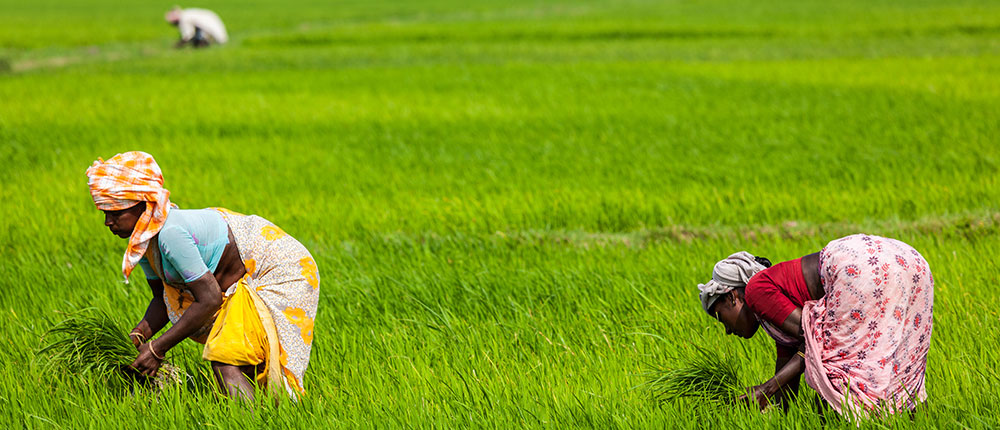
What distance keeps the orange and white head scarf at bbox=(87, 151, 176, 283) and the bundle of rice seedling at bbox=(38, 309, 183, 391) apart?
1.15ft

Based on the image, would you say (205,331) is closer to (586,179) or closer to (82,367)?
(82,367)

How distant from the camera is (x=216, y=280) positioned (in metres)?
2.44

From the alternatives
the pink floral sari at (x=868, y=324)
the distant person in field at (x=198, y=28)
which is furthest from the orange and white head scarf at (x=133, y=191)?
the distant person in field at (x=198, y=28)

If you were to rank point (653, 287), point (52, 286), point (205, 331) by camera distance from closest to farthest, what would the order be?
point (205, 331) → point (653, 287) → point (52, 286)

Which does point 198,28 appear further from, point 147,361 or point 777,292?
point 777,292

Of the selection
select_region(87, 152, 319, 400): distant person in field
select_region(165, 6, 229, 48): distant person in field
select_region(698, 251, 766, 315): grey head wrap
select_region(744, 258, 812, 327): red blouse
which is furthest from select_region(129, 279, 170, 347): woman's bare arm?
select_region(165, 6, 229, 48): distant person in field

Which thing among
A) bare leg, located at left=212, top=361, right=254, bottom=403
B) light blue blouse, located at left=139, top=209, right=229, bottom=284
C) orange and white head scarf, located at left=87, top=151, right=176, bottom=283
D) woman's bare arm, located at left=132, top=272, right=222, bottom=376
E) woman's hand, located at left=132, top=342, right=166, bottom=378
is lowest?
bare leg, located at left=212, top=361, right=254, bottom=403

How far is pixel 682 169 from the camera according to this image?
5.91 metres

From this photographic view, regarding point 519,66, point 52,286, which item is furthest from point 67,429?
point 519,66

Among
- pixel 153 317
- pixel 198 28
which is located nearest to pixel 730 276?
pixel 153 317

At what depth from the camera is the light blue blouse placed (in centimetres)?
232

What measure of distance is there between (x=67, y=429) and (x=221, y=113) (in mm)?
6533

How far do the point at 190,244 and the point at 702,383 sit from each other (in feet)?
4.80

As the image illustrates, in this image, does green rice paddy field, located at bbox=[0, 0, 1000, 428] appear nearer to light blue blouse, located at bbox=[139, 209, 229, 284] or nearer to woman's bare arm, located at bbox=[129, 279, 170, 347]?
woman's bare arm, located at bbox=[129, 279, 170, 347]
